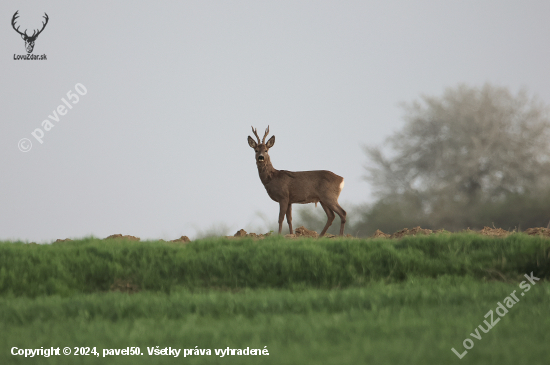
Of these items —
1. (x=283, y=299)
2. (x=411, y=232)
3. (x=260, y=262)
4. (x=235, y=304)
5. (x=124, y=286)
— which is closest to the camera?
(x=235, y=304)

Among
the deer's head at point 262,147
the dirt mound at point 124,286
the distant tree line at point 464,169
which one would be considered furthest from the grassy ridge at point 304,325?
the distant tree line at point 464,169

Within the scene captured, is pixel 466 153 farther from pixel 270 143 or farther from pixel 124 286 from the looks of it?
pixel 124 286

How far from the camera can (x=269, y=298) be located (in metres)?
7.79

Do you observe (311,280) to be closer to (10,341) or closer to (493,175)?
(10,341)

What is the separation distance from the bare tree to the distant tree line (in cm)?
4

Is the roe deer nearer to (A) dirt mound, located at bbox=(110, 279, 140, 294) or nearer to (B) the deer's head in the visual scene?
(B) the deer's head

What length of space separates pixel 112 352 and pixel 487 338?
4035 mm

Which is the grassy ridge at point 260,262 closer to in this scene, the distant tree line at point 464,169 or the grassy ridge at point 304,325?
the grassy ridge at point 304,325

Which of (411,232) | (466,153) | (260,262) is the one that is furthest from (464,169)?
(260,262)

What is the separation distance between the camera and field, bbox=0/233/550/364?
512 cm

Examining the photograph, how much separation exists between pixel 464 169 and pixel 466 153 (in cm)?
95

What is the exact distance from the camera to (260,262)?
10297 mm

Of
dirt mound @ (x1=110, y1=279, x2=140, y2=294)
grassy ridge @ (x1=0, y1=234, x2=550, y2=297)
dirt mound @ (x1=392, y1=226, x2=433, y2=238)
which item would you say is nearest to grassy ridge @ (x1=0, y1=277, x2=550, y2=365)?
dirt mound @ (x1=110, y1=279, x2=140, y2=294)

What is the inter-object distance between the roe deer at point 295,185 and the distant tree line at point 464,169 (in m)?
6.57
